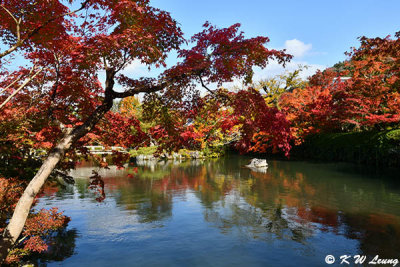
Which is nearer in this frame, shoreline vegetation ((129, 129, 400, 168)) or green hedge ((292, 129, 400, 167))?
→ green hedge ((292, 129, 400, 167))

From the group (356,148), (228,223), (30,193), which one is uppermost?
(356,148)

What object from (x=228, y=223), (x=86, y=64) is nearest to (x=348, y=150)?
(x=228, y=223)

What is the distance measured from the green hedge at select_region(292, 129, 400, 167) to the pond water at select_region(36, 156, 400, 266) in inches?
174

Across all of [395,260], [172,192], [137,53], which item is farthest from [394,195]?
[137,53]

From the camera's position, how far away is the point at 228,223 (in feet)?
26.7

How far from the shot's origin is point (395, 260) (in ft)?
18.3

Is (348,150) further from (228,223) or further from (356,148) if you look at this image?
(228,223)

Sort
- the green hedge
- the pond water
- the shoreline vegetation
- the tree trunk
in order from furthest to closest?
1. the shoreline vegetation
2. the green hedge
3. the pond water
4. the tree trunk

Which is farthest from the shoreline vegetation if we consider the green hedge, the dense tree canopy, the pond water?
the dense tree canopy

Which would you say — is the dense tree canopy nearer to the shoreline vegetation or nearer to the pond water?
the pond water

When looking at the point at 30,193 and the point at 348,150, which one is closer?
the point at 30,193

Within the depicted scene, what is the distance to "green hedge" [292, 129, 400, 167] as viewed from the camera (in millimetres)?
18047

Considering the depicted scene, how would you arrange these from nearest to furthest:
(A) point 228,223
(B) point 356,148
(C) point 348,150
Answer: (A) point 228,223 < (B) point 356,148 < (C) point 348,150

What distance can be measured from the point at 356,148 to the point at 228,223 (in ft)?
55.6
